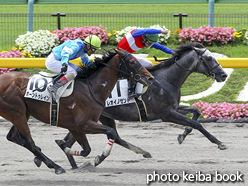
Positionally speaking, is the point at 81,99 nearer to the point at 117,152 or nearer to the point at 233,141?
the point at 117,152

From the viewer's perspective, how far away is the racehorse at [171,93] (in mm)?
5848

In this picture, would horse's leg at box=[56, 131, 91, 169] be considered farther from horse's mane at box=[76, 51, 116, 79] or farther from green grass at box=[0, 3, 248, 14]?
green grass at box=[0, 3, 248, 14]

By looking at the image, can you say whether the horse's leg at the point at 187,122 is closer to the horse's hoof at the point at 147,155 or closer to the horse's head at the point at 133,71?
the horse's hoof at the point at 147,155

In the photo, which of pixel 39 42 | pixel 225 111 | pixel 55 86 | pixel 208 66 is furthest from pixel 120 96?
pixel 39 42

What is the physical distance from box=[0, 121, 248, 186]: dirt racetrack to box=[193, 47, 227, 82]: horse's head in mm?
1071

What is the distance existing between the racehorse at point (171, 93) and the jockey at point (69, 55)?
82 cm

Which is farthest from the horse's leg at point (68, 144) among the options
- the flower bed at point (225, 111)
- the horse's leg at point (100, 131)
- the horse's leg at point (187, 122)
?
the flower bed at point (225, 111)

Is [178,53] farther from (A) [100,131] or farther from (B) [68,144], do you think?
(B) [68,144]

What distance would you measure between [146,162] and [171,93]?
100cm

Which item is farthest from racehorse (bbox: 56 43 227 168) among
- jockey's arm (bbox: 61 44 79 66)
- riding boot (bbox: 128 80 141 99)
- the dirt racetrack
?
jockey's arm (bbox: 61 44 79 66)

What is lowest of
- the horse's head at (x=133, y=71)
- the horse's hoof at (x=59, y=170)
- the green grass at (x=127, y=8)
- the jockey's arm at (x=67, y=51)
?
the horse's hoof at (x=59, y=170)

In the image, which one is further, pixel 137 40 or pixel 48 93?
pixel 137 40

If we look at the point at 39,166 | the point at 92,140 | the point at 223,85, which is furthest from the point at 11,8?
the point at 39,166

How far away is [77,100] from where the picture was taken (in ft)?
16.9
